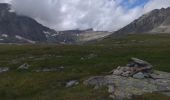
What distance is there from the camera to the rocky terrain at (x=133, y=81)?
4628cm

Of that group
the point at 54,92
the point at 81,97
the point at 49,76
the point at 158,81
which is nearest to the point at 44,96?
the point at 54,92

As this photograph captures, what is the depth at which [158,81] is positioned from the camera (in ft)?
168

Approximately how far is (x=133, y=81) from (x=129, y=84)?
173 cm

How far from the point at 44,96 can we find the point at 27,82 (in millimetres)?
8479

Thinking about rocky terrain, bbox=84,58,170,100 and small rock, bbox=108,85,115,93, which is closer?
rocky terrain, bbox=84,58,170,100

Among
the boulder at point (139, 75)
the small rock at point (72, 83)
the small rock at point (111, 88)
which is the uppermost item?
the boulder at point (139, 75)

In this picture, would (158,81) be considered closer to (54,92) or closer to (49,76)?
(54,92)

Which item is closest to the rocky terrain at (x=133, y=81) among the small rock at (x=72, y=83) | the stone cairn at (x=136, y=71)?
the stone cairn at (x=136, y=71)

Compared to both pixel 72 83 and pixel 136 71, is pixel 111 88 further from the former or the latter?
pixel 72 83

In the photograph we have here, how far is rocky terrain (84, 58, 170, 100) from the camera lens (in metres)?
46.3

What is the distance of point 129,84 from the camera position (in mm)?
48625

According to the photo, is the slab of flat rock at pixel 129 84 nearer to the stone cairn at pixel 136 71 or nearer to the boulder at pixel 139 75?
the boulder at pixel 139 75

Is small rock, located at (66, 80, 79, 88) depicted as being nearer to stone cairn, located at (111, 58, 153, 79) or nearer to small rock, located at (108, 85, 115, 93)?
stone cairn, located at (111, 58, 153, 79)

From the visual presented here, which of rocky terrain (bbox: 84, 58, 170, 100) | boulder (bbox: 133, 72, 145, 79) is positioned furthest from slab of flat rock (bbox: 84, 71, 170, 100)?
boulder (bbox: 133, 72, 145, 79)
